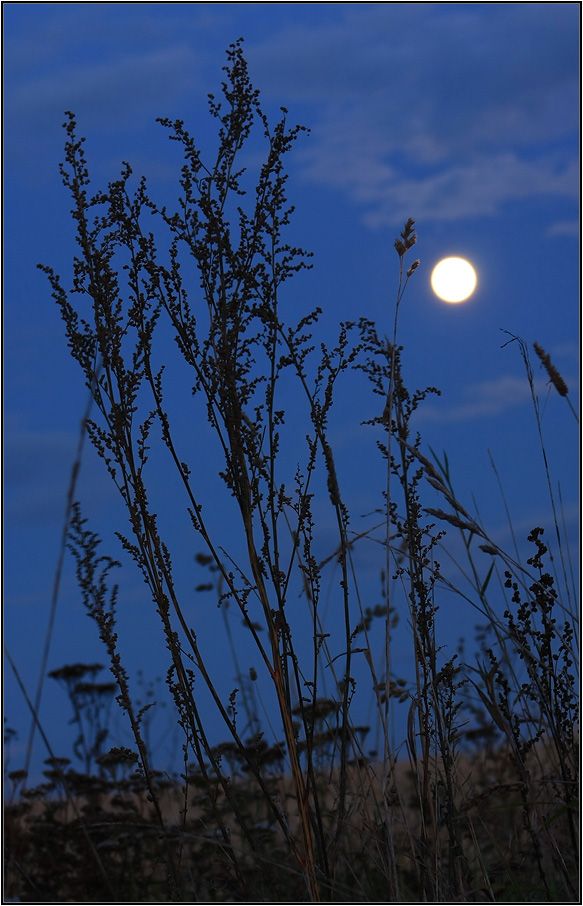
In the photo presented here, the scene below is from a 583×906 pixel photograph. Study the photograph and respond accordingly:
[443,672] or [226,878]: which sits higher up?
[443,672]

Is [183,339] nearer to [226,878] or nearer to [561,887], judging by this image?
[226,878]

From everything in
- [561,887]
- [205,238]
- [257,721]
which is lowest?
[561,887]

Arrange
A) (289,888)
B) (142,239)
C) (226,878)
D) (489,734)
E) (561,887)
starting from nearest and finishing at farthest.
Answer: (142,239) → (226,878) → (561,887) → (289,888) → (489,734)

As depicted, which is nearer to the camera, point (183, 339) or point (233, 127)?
point (183, 339)

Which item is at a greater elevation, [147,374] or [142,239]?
[142,239]

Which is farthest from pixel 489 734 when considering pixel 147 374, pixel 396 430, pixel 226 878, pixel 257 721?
pixel 147 374

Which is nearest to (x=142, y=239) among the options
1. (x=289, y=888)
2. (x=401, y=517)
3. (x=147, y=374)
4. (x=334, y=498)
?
(x=147, y=374)

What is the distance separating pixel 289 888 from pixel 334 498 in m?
2.54

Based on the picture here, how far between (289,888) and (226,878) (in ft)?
4.93

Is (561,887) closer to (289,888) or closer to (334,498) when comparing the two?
(289,888)

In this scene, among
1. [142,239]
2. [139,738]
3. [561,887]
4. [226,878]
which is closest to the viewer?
[139,738]

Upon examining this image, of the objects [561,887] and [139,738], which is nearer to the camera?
[139,738]

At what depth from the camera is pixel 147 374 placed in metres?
2.66

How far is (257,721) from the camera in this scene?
15.4 ft
